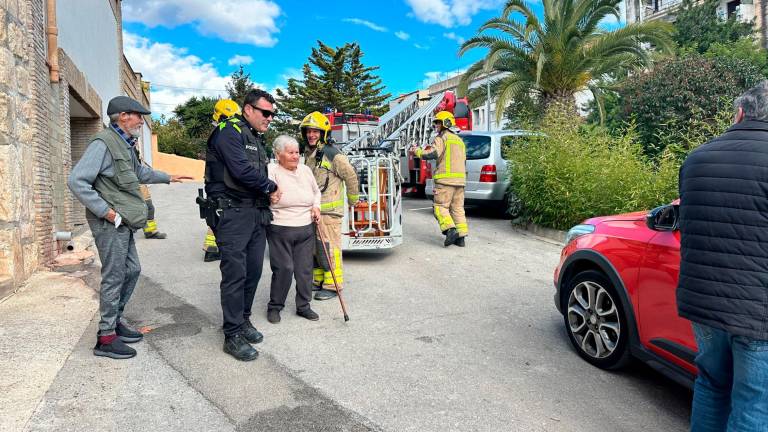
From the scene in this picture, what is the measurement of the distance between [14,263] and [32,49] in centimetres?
261

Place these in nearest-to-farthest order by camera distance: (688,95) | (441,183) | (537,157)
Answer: (441,183), (537,157), (688,95)

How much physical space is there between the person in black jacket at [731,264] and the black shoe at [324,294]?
3.86m

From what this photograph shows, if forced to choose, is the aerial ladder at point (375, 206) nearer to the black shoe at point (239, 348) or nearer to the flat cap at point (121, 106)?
the black shoe at point (239, 348)

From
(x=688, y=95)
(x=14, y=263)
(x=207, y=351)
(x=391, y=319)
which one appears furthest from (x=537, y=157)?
(x=688, y=95)

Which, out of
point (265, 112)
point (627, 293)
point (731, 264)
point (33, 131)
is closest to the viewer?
point (731, 264)

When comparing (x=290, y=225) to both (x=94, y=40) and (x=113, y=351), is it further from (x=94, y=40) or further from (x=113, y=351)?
(x=94, y=40)

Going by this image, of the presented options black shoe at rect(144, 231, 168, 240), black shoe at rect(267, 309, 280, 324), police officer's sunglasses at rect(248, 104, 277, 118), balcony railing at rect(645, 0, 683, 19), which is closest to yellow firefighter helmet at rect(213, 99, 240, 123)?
police officer's sunglasses at rect(248, 104, 277, 118)

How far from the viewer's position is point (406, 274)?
7.05 m

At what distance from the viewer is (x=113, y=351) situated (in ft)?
13.4

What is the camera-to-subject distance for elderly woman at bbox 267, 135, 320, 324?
4.86 m

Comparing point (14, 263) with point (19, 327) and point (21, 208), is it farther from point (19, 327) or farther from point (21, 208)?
point (19, 327)

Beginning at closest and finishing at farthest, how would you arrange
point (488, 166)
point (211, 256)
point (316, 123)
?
point (316, 123)
point (211, 256)
point (488, 166)

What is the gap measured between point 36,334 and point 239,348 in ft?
5.64

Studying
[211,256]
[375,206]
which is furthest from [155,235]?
[375,206]
